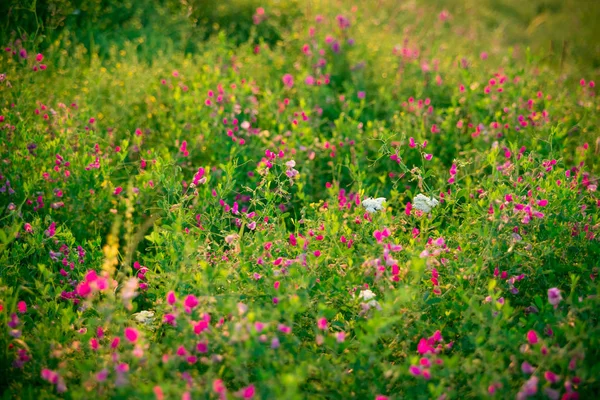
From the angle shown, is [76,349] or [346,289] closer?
[76,349]

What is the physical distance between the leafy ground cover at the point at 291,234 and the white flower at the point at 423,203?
0.05 ft

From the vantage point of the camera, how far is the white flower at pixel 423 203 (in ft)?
8.14

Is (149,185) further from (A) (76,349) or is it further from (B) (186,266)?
(A) (76,349)

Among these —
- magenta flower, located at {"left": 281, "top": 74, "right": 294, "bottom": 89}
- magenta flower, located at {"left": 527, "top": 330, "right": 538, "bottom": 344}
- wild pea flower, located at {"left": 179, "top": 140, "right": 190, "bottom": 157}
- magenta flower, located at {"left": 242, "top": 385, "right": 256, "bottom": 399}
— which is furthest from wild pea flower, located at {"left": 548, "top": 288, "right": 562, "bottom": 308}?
magenta flower, located at {"left": 281, "top": 74, "right": 294, "bottom": 89}

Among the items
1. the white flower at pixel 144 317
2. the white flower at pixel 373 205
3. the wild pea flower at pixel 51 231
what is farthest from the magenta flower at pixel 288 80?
the white flower at pixel 144 317

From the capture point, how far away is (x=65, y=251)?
248 cm

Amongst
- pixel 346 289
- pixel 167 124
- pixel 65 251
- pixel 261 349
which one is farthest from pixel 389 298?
pixel 167 124

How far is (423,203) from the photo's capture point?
8.17ft

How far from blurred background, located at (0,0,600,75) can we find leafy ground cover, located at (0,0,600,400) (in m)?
0.16

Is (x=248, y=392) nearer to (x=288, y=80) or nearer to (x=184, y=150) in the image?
(x=184, y=150)

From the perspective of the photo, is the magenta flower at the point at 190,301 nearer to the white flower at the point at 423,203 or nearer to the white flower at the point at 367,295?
the white flower at the point at 367,295

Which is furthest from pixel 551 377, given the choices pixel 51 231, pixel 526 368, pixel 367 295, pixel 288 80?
pixel 288 80

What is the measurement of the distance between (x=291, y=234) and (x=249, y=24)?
11.8 feet

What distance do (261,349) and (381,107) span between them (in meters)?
2.69
